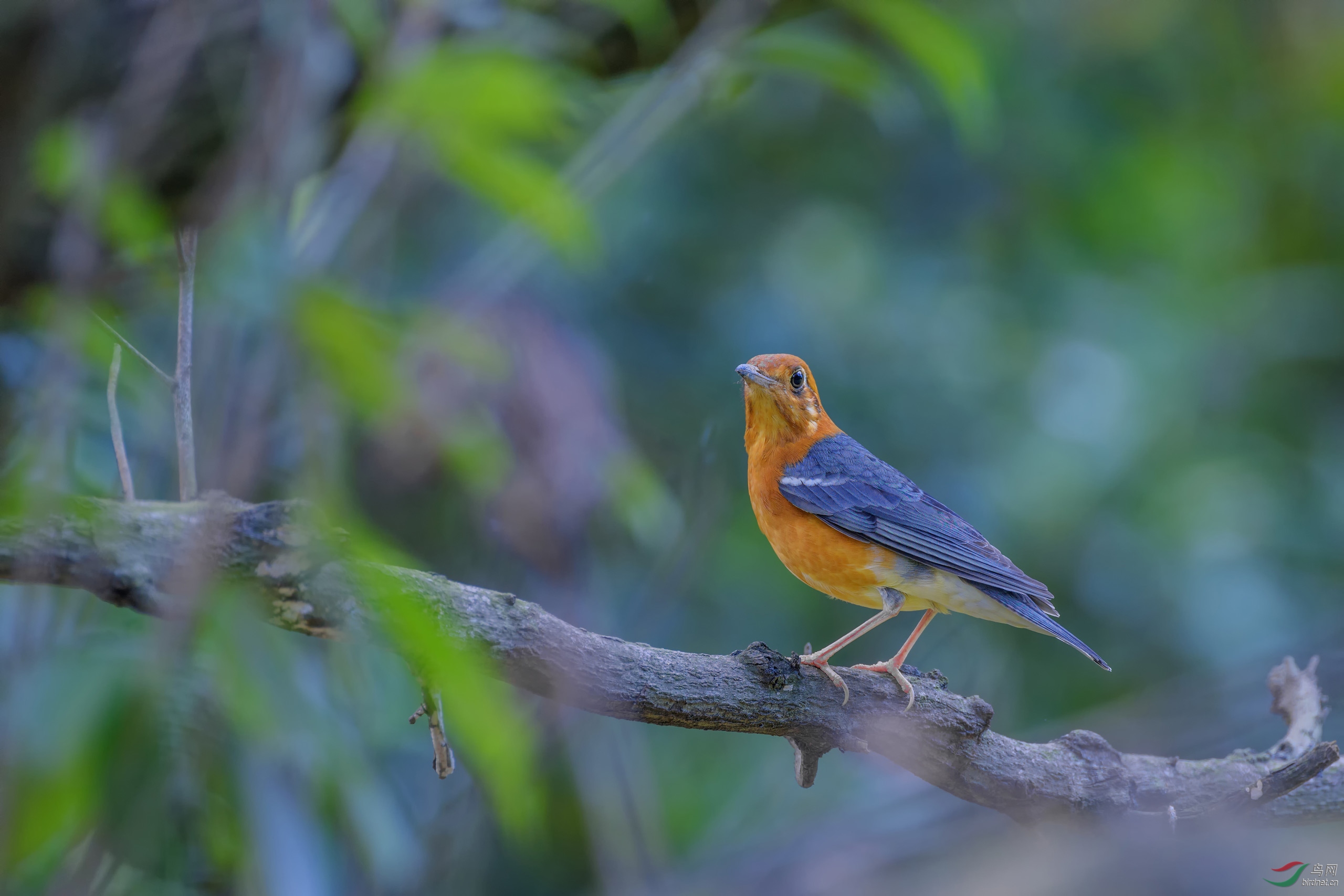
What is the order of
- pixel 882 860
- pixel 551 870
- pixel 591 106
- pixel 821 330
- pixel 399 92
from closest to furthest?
pixel 399 92
pixel 882 860
pixel 591 106
pixel 551 870
pixel 821 330

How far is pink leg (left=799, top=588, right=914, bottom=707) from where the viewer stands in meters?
2.87

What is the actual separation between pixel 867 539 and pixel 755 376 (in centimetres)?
71

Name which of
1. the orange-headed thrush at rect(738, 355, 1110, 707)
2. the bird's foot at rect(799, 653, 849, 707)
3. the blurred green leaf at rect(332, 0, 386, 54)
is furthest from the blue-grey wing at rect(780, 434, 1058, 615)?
the blurred green leaf at rect(332, 0, 386, 54)

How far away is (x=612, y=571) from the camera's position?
6645 mm

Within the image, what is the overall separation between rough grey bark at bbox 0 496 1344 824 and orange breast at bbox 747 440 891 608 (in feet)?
1.06

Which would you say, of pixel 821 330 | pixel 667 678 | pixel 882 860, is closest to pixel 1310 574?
pixel 821 330

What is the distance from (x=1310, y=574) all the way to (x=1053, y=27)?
187 inches

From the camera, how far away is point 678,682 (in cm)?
260

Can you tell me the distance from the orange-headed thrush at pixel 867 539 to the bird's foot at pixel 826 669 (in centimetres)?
6

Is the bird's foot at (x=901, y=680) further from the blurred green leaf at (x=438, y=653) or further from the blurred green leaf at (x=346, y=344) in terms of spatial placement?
the blurred green leaf at (x=346, y=344)

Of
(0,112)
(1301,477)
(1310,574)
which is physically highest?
(0,112)

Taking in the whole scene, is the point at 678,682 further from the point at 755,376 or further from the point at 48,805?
the point at 48,805

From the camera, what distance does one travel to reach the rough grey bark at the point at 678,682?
222 cm

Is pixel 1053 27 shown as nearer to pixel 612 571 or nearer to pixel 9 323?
pixel 612 571
